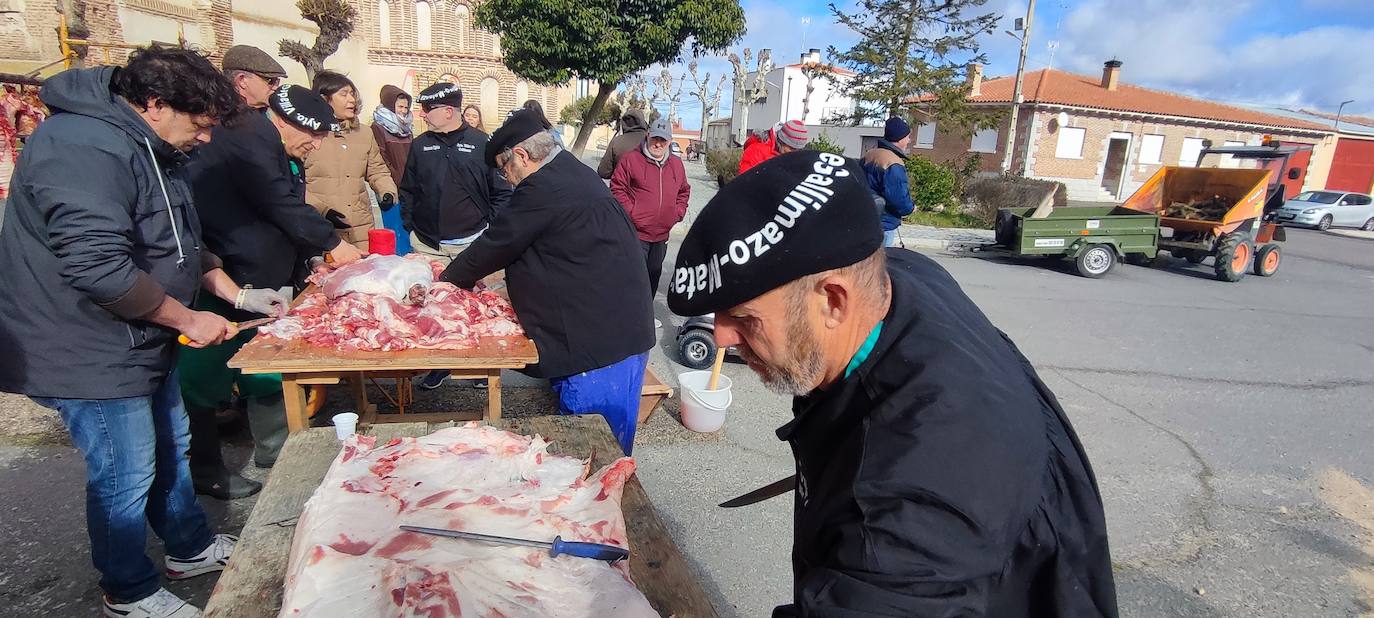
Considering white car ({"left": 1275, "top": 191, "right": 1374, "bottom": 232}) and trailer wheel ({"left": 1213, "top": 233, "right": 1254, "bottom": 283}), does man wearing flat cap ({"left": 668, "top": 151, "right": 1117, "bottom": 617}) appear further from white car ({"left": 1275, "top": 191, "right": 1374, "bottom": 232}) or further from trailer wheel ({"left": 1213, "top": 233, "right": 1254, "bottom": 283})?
white car ({"left": 1275, "top": 191, "right": 1374, "bottom": 232})

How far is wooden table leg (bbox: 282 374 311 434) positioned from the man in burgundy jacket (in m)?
3.73

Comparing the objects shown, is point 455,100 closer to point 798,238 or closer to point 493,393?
point 493,393

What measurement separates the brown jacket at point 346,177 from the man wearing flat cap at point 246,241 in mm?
1525

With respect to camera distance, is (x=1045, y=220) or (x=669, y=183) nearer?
(x=669, y=183)

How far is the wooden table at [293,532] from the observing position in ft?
5.64

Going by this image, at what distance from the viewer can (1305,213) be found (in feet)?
76.1

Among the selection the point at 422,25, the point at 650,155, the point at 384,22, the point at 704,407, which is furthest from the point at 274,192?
the point at 422,25

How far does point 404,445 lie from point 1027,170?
111ft

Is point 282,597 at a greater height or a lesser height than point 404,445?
lesser

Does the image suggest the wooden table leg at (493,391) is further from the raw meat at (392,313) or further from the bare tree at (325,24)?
the bare tree at (325,24)

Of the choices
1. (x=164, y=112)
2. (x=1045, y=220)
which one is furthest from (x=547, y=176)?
(x=1045, y=220)

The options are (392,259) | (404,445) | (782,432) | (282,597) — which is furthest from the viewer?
(392,259)

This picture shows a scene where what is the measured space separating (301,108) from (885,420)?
433cm

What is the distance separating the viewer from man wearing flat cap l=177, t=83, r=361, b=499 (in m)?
3.57
